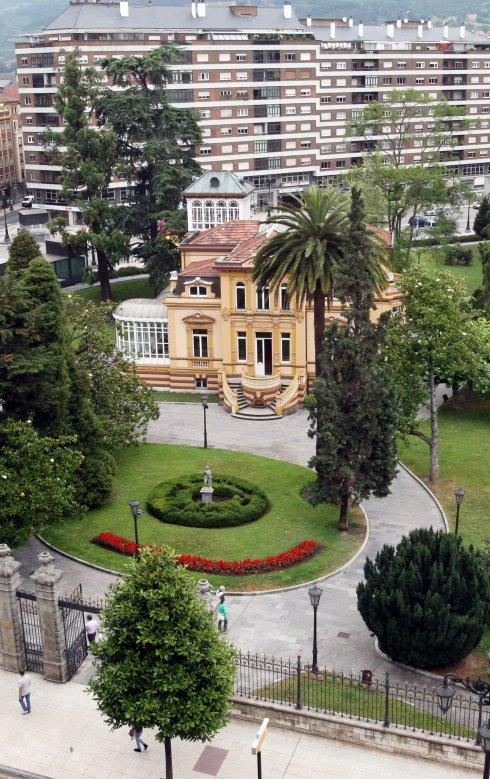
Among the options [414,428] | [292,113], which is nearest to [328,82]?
[292,113]

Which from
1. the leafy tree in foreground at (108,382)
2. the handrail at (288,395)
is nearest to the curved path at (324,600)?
the handrail at (288,395)

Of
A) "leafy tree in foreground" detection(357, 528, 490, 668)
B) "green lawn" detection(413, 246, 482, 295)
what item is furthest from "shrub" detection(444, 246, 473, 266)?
"leafy tree in foreground" detection(357, 528, 490, 668)

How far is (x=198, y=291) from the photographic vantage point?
51188mm

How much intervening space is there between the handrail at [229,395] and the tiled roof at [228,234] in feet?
31.0

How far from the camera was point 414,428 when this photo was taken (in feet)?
125

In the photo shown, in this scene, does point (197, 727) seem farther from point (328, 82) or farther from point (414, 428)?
point (328, 82)

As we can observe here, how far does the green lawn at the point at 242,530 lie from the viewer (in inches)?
1273

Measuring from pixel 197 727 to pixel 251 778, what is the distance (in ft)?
8.81

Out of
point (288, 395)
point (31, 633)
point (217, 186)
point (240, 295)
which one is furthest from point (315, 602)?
point (217, 186)

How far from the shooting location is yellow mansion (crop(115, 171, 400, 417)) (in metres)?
49.1

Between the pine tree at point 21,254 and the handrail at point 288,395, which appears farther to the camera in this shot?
the handrail at point 288,395

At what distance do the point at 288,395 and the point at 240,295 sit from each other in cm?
635

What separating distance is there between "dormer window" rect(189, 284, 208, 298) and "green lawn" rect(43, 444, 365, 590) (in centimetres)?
1315

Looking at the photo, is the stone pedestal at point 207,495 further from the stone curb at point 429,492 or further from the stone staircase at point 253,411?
the stone staircase at point 253,411
